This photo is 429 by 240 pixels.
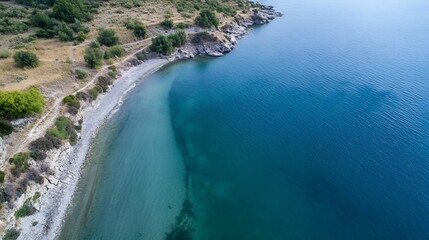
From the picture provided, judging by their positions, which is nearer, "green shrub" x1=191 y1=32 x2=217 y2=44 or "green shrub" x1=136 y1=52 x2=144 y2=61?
"green shrub" x1=136 y1=52 x2=144 y2=61

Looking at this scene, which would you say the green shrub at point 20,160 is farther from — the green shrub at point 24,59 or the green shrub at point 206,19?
the green shrub at point 206,19


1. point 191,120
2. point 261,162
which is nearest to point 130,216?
point 261,162

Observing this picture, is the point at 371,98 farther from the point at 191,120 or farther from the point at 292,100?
the point at 191,120

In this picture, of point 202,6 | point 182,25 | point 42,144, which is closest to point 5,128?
point 42,144

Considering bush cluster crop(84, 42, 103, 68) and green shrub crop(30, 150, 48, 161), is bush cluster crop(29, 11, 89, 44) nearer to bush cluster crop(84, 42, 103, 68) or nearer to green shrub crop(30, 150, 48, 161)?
bush cluster crop(84, 42, 103, 68)

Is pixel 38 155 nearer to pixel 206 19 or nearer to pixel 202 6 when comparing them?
pixel 206 19

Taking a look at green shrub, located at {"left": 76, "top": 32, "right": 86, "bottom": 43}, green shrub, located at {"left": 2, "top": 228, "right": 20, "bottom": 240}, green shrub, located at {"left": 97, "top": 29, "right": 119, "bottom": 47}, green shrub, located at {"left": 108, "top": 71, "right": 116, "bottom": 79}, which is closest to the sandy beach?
green shrub, located at {"left": 2, "top": 228, "right": 20, "bottom": 240}
